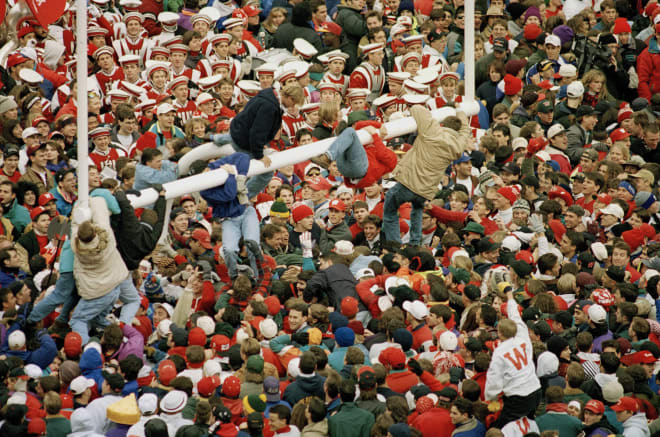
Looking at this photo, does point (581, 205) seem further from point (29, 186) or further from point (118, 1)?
point (118, 1)

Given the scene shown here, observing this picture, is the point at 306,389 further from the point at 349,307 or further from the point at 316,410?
the point at 349,307

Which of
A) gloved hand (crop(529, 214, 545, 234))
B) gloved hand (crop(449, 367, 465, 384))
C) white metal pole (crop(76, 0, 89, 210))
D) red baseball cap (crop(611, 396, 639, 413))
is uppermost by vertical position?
white metal pole (crop(76, 0, 89, 210))

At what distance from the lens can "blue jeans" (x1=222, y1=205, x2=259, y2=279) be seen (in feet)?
45.1

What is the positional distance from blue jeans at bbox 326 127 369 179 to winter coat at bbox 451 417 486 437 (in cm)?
343

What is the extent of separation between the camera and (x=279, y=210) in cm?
1491

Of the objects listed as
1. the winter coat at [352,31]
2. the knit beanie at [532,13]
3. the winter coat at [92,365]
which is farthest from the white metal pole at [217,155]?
the knit beanie at [532,13]

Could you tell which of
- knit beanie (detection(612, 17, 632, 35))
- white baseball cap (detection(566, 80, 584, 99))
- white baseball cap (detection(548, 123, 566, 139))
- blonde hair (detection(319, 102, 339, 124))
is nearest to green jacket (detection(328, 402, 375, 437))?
blonde hair (detection(319, 102, 339, 124))

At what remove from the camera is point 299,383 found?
38.4 ft

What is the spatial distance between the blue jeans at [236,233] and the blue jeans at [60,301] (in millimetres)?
1686

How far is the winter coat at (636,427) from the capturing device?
38.0 feet

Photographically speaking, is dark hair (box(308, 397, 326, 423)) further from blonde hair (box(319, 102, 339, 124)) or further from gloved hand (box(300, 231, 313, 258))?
blonde hair (box(319, 102, 339, 124))

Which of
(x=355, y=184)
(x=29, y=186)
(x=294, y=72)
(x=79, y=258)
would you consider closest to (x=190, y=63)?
(x=294, y=72)

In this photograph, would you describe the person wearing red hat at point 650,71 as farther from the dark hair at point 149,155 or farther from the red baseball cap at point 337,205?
the dark hair at point 149,155

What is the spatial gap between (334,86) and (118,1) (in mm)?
4534
